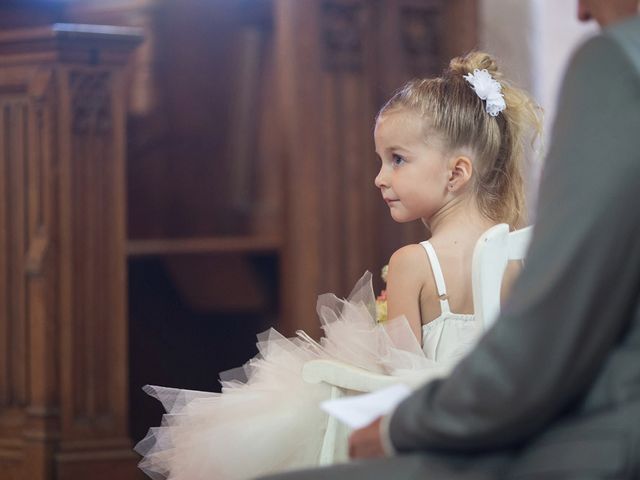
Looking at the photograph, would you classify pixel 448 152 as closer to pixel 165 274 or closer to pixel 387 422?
pixel 387 422

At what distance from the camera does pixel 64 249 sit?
4070mm

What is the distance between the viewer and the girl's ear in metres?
2.87

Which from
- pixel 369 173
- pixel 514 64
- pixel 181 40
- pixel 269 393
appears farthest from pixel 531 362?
pixel 181 40

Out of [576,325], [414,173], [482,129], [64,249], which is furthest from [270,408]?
[64,249]

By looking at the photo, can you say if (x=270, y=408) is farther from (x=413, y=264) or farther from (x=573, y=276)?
(x=573, y=276)

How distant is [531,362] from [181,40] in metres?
6.33

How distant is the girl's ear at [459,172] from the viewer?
2.87m

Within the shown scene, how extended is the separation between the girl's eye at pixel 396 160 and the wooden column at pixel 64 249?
154 cm

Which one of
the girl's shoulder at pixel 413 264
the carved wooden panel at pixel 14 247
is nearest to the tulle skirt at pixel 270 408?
the girl's shoulder at pixel 413 264

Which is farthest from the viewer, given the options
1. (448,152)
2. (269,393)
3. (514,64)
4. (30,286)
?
(514,64)

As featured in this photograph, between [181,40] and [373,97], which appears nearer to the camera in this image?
[373,97]

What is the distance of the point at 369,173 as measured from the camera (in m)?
5.64

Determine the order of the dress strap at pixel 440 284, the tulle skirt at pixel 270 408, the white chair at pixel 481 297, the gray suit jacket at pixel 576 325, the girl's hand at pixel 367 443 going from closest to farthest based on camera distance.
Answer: the gray suit jacket at pixel 576 325
the girl's hand at pixel 367 443
the white chair at pixel 481 297
the tulle skirt at pixel 270 408
the dress strap at pixel 440 284

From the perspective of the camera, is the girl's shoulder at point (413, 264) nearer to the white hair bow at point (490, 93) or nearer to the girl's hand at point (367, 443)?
the white hair bow at point (490, 93)
